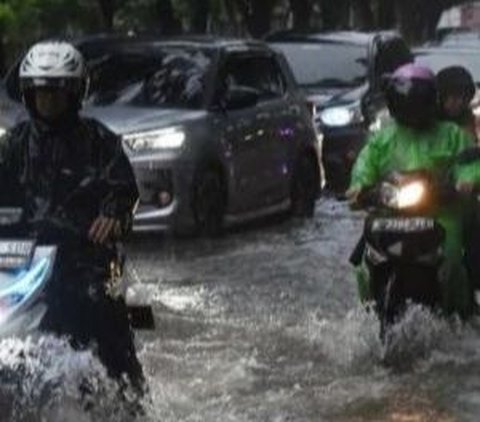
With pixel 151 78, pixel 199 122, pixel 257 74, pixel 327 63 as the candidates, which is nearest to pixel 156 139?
pixel 199 122

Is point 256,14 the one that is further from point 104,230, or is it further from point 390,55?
point 104,230

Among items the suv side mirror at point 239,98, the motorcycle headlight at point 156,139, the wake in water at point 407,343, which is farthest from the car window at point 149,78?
the wake in water at point 407,343

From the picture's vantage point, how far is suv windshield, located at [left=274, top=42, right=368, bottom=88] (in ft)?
71.2

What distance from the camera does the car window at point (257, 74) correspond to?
1627 cm

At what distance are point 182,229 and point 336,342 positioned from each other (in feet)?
16.6

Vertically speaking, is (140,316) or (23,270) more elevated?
(23,270)

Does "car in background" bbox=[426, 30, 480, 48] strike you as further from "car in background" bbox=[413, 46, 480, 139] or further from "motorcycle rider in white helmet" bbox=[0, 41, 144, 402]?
"motorcycle rider in white helmet" bbox=[0, 41, 144, 402]

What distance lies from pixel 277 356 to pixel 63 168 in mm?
3262

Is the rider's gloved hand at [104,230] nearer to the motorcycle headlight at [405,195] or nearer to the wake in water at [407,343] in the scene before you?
the motorcycle headlight at [405,195]

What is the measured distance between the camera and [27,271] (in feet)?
21.0

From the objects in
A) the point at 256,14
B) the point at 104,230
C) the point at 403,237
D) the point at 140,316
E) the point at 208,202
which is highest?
the point at 104,230

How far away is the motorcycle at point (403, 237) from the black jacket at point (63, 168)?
7.66 ft

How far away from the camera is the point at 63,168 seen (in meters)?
6.75

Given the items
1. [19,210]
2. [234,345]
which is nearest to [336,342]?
[234,345]
